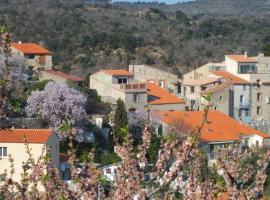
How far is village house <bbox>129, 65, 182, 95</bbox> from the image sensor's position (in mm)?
44281

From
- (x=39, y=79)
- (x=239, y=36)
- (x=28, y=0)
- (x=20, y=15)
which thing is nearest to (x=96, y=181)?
(x=39, y=79)

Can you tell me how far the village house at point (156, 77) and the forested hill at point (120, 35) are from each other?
472cm

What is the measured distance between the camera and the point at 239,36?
7519 cm

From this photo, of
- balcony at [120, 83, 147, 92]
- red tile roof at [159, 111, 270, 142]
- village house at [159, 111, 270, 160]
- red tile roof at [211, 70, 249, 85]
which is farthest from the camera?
red tile roof at [211, 70, 249, 85]

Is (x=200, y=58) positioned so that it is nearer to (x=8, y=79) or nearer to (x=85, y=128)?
(x=85, y=128)

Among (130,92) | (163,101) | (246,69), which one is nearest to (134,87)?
(130,92)

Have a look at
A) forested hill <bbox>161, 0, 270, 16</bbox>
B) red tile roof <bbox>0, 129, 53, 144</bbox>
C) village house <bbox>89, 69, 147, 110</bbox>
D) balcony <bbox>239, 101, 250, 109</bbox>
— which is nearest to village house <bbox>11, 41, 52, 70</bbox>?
village house <bbox>89, 69, 147, 110</bbox>

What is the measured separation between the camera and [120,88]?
3753 centimetres

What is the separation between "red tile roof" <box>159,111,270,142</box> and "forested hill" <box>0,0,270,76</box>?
47.4 ft

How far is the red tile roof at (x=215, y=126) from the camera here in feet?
107

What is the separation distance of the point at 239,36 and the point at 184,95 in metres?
34.6

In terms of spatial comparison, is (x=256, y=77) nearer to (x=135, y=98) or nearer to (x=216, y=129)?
(x=135, y=98)

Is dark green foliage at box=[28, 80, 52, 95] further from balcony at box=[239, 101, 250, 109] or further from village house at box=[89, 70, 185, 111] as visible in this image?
balcony at box=[239, 101, 250, 109]

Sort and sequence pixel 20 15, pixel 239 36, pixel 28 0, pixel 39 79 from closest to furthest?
pixel 39 79, pixel 20 15, pixel 239 36, pixel 28 0
